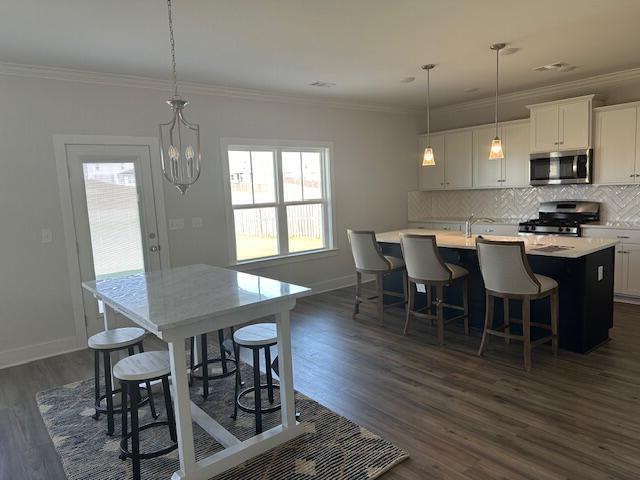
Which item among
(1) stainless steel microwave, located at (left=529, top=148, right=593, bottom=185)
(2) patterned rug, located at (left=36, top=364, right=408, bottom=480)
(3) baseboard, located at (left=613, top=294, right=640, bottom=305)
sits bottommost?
(2) patterned rug, located at (left=36, top=364, right=408, bottom=480)

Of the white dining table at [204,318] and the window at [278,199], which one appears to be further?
the window at [278,199]

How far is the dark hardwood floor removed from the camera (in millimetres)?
2367

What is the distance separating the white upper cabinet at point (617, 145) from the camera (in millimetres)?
5020

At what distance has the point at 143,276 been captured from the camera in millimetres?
3289

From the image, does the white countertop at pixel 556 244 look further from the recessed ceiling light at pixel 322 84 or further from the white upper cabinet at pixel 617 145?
the recessed ceiling light at pixel 322 84

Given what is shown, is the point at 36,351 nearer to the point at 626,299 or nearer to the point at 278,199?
the point at 278,199

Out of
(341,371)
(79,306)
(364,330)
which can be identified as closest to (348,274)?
(364,330)

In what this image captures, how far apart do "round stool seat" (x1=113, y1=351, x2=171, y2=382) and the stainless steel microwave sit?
5108 millimetres

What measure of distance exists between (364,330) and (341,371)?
39.1 inches

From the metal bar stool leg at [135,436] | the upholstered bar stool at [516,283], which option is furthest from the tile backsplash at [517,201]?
the metal bar stool leg at [135,436]

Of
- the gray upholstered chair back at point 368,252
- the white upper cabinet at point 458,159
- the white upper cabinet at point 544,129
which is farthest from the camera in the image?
the white upper cabinet at point 458,159

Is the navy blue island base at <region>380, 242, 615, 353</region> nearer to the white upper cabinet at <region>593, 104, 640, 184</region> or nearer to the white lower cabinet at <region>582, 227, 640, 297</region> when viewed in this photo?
the white lower cabinet at <region>582, 227, 640, 297</region>

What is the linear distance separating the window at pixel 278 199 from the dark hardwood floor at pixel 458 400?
1604 mm

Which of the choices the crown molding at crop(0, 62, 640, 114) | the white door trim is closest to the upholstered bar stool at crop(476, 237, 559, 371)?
the crown molding at crop(0, 62, 640, 114)
